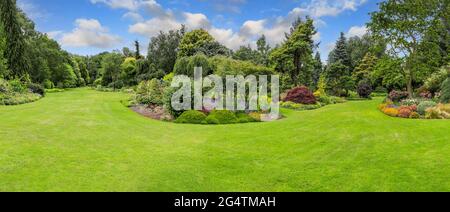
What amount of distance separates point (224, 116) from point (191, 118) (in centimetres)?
159

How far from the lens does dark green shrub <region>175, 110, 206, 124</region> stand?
50.4 feet

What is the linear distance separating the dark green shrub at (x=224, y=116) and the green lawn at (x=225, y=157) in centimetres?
233

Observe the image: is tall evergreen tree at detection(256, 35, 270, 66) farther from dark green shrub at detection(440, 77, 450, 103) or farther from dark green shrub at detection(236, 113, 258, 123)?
dark green shrub at detection(236, 113, 258, 123)

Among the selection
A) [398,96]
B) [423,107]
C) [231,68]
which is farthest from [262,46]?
[423,107]

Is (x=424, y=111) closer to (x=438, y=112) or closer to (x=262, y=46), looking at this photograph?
(x=438, y=112)

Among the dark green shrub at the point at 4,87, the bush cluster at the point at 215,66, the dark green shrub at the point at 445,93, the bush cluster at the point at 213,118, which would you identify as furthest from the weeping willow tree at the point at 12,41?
the dark green shrub at the point at 445,93

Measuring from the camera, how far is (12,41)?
3031 centimetres

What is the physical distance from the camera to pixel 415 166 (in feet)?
25.2

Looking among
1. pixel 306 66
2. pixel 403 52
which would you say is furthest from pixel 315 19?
pixel 403 52

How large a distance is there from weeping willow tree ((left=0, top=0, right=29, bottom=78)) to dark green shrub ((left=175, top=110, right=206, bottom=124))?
21831 millimetres

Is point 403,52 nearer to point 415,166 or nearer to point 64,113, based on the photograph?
point 415,166

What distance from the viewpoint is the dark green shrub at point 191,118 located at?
Result: 15.4m

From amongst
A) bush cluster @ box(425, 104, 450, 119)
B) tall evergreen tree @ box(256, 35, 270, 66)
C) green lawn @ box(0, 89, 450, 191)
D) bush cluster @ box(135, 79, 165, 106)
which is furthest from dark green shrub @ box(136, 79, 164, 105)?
tall evergreen tree @ box(256, 35, 270, 66)
